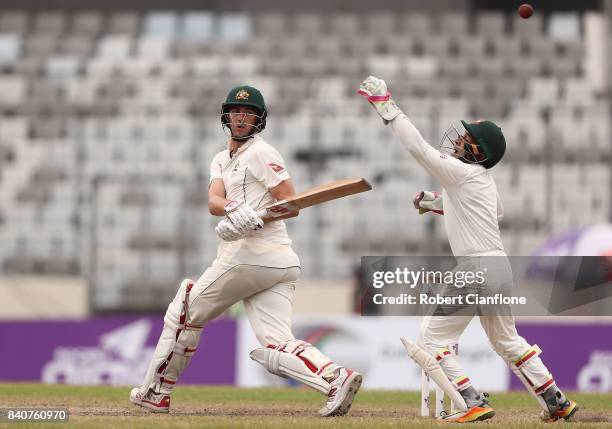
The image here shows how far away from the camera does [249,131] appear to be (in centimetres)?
764

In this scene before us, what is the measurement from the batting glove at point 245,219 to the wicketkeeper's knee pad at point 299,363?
2.58 ft

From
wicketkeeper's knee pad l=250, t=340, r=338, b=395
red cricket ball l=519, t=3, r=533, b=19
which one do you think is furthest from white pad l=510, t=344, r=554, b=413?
red cricket ball l=519, t=3, r=533, b=19

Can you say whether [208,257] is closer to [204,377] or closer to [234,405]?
[204,377]

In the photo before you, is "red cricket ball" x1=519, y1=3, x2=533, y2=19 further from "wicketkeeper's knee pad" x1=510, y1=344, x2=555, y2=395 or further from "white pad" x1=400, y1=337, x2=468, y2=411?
"white pad" x1=400, y1=337, x2=468, y2=411

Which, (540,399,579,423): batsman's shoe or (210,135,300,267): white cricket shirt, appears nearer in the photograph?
(540,399,579,423): batsman's shoe

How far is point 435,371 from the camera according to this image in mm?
7277

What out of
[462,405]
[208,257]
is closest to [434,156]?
[462,405]

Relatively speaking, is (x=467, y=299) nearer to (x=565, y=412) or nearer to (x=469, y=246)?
(x=469, y=246)

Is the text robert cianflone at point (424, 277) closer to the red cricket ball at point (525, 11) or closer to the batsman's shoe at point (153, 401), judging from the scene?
the batsman's shoe at point (153, 401)

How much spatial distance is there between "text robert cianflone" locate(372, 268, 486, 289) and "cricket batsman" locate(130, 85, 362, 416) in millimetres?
629

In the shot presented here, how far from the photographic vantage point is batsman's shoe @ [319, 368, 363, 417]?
7160 mm

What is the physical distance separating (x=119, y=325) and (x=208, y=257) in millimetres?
3169

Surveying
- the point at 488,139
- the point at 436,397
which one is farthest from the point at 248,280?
the point at 488,139

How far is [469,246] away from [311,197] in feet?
3.42
